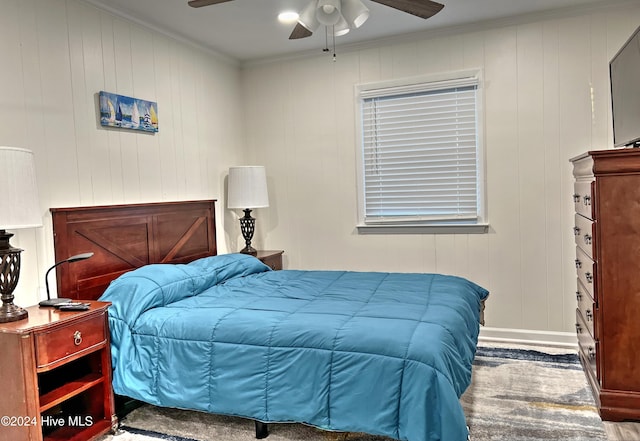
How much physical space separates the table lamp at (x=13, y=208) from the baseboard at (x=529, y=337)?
3429 mm

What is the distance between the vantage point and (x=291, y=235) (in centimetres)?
471

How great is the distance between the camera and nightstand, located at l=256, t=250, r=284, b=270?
4254 millimetres

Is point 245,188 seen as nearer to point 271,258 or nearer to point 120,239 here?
point 271,258

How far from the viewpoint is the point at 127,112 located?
3.39m

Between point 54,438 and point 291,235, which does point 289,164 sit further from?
point 54,438

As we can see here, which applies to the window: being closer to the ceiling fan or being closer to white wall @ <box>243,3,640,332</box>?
white wall @ <box>243,3,640,332</box>

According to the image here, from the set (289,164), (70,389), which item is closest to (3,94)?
(70,389)

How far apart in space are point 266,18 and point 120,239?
1979 mm

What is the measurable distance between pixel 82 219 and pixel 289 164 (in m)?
2.15

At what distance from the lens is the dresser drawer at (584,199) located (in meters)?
2.69

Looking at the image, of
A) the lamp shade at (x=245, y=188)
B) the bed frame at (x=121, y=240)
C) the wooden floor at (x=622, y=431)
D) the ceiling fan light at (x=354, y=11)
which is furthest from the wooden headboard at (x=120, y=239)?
the wooden floor at (x=622, y=431)

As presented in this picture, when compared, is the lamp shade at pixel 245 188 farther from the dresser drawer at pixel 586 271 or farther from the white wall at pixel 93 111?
the dresser drawer at pixel 586 271

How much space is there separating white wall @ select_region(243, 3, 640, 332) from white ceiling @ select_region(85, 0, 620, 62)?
154mm

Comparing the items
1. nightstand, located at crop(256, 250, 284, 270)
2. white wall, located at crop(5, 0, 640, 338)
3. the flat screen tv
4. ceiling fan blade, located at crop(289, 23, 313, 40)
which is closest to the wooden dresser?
the flat screen tv
